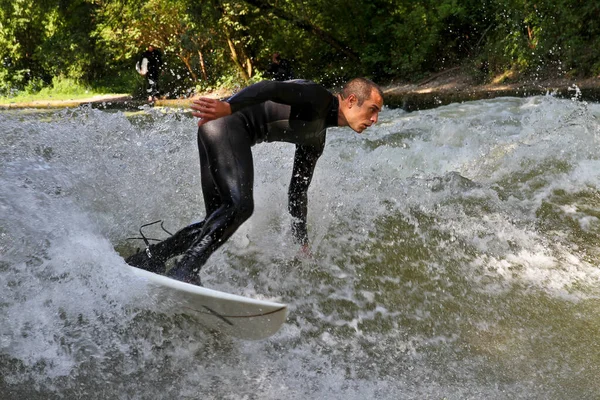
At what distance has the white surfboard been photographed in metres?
3.43

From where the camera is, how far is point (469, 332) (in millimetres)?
3844

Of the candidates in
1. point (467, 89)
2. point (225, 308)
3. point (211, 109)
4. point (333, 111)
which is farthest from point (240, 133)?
point (467, 89)

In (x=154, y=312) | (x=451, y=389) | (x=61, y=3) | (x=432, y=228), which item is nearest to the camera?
(x=451, y=389)

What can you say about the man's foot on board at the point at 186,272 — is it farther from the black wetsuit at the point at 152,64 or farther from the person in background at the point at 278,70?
the black wetsuit at the point at 152,64

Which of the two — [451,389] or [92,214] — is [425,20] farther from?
[451,389]

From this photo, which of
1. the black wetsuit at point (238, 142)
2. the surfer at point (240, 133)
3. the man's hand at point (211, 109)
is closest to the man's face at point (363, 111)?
the surfer at point (240, 133)

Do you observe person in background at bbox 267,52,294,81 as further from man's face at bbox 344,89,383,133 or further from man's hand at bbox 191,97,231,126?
man's hand at bbox 191,97,231,126

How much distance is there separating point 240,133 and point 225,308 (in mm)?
1084

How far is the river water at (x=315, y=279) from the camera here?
335 cm

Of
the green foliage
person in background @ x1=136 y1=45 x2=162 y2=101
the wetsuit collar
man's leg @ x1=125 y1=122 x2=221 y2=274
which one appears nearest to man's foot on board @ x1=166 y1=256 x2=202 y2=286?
man's leg @ x1=125 y1=122 x2=221 y2=274

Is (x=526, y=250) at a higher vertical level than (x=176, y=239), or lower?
lower

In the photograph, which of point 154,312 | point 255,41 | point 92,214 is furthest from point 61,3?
point 154,312

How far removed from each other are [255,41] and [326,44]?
2438mm

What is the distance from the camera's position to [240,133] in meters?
4.07
